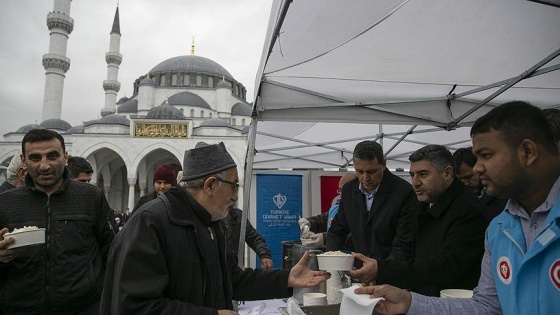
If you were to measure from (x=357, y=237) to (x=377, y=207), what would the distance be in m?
0.35

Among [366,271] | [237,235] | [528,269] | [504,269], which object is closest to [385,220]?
→ [366,271]

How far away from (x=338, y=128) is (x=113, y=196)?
31.7m

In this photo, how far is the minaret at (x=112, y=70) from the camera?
35.4 m

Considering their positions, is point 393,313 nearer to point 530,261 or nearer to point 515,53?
point 530,261

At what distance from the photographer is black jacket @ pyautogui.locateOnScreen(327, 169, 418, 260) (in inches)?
100.0

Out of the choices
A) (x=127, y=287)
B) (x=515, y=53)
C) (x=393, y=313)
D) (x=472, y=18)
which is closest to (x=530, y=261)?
(x=393, y=313)

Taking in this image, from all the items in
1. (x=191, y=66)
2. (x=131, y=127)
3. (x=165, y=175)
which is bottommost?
(x=165, y=175)

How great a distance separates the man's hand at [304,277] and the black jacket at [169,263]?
328 millimetres

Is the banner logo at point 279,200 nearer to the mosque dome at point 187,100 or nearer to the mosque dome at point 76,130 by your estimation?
the mosque dome at point 76,130

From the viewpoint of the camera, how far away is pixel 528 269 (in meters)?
1.06

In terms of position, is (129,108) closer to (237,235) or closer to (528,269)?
(237,235)

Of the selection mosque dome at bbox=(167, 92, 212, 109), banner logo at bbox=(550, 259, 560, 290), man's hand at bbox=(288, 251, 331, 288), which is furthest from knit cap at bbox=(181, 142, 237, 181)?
mosque dome at bbox=(167, 92, 212, 109)

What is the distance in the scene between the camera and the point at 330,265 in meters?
1.68

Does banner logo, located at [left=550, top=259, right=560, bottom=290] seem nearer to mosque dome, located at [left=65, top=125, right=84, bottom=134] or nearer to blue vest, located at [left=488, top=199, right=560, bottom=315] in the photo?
blue vest, located at [left=488, top=199, right=560, bottom=315]
